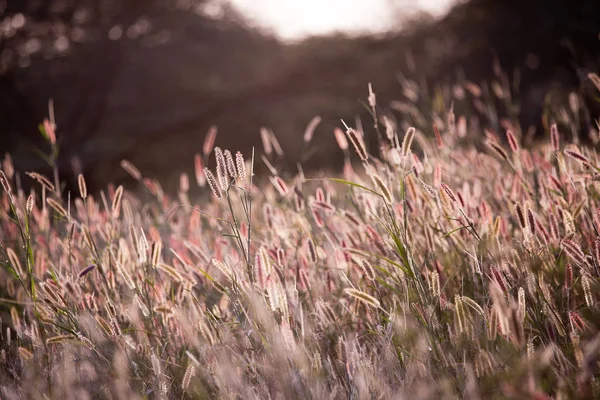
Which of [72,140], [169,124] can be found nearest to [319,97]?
[169,124]

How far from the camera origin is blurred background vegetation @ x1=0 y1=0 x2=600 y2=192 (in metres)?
9.52

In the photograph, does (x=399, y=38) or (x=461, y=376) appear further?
(x=399, y=38)

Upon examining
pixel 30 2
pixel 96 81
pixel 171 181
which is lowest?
pixel 171 181

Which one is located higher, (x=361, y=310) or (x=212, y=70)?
(x=361, y=310)

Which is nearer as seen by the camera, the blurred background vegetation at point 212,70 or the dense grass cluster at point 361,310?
the dense grass cluster at point 361,310

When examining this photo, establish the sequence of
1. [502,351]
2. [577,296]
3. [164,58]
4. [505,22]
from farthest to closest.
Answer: [164,58] < [505,22] < [577,296] < [502,351]

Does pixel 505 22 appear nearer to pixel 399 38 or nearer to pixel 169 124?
pixel 399 38

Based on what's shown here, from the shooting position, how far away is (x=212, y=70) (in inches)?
523

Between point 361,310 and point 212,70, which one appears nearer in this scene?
point 361,310

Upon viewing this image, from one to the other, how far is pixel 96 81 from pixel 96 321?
11.8 metres

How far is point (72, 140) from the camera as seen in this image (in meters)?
11.8

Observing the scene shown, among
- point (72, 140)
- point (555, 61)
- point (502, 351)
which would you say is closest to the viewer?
point (502, 351)

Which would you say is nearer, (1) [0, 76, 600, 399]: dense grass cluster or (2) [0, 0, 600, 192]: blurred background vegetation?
(1) [0, 76, 600, 399]: dense grass cluster

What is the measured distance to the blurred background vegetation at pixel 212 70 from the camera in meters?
9.52
